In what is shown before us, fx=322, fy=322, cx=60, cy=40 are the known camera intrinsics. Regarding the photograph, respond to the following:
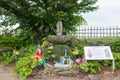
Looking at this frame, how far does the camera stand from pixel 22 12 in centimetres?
1487

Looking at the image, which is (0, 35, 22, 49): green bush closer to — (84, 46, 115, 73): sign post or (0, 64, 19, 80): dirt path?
(0, 64, 19, 80): dirt path

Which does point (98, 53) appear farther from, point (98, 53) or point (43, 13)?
point (43, 13)

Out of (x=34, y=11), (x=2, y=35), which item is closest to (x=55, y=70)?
(x=34, y=11)

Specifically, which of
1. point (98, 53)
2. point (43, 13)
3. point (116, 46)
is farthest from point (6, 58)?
point (116, 46)

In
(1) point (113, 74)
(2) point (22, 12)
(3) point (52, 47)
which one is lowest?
(1) point (113, 74)

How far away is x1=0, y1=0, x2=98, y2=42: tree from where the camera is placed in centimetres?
1427

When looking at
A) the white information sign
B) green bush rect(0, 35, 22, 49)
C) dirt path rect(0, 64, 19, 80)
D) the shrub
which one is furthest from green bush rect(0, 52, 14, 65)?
the shrub

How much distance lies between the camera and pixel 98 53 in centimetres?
1034

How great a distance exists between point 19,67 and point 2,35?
22.4 feet

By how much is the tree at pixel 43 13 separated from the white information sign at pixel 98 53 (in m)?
3.97

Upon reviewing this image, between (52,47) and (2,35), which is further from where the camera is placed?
(2,35)

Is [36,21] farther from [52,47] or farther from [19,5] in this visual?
Result: [52,47]

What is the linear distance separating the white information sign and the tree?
3967mm

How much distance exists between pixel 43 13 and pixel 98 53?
14.6 ft
